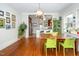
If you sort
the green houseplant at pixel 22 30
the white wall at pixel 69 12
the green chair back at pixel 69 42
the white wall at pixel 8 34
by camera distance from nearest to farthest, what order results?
the white wall at pixel 69 12 → the white wall at pixel 8 34 → the green houseplant at pixel 22 30 → the green chair back at pixel 69 42

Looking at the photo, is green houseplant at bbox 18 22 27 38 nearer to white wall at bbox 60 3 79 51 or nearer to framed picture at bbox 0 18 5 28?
framed picture at bbox 0 18 5 28

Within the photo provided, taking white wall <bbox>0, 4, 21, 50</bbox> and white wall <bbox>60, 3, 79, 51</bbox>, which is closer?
white wall <bbox>60, 3, 79, 51</bbox>

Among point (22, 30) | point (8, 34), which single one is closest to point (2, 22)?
point (8, 34)

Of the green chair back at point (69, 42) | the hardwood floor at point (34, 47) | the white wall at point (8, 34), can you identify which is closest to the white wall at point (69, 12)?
the green chair back at point (69, 42)

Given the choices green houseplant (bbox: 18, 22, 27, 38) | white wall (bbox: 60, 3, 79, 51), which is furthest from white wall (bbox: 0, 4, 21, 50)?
white wall (bbox: 60, 3, 79, 51)

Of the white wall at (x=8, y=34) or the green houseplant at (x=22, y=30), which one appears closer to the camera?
the white wall at (x=8, y=34)

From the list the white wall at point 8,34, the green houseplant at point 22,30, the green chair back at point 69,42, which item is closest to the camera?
the white wall at point 8,34

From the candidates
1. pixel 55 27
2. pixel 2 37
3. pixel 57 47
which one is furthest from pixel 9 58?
pixel 57 47

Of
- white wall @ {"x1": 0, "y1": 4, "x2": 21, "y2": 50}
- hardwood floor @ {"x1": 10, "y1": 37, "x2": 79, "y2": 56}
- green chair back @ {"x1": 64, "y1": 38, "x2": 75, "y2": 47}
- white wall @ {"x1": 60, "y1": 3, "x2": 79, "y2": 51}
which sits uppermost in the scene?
white wall @ {"x1": 60, "y1": 3, "x2": 79, "y2": 51}

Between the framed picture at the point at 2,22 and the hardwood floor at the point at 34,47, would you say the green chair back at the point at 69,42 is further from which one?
the framed picture at the point at 2,22

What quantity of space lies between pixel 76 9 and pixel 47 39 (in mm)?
1141

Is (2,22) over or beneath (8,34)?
over

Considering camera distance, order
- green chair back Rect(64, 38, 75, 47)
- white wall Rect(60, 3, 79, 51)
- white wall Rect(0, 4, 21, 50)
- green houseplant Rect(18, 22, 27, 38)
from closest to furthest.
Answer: white wall Rect(60, 3, 79, 51)
white wall Rect(0, 4, 21, 50)
green houseplant Rect(18, 22, 27, 38)
green chair back Rect(64, 38, 75, 47)

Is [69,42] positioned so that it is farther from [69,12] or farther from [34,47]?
[34,47]
